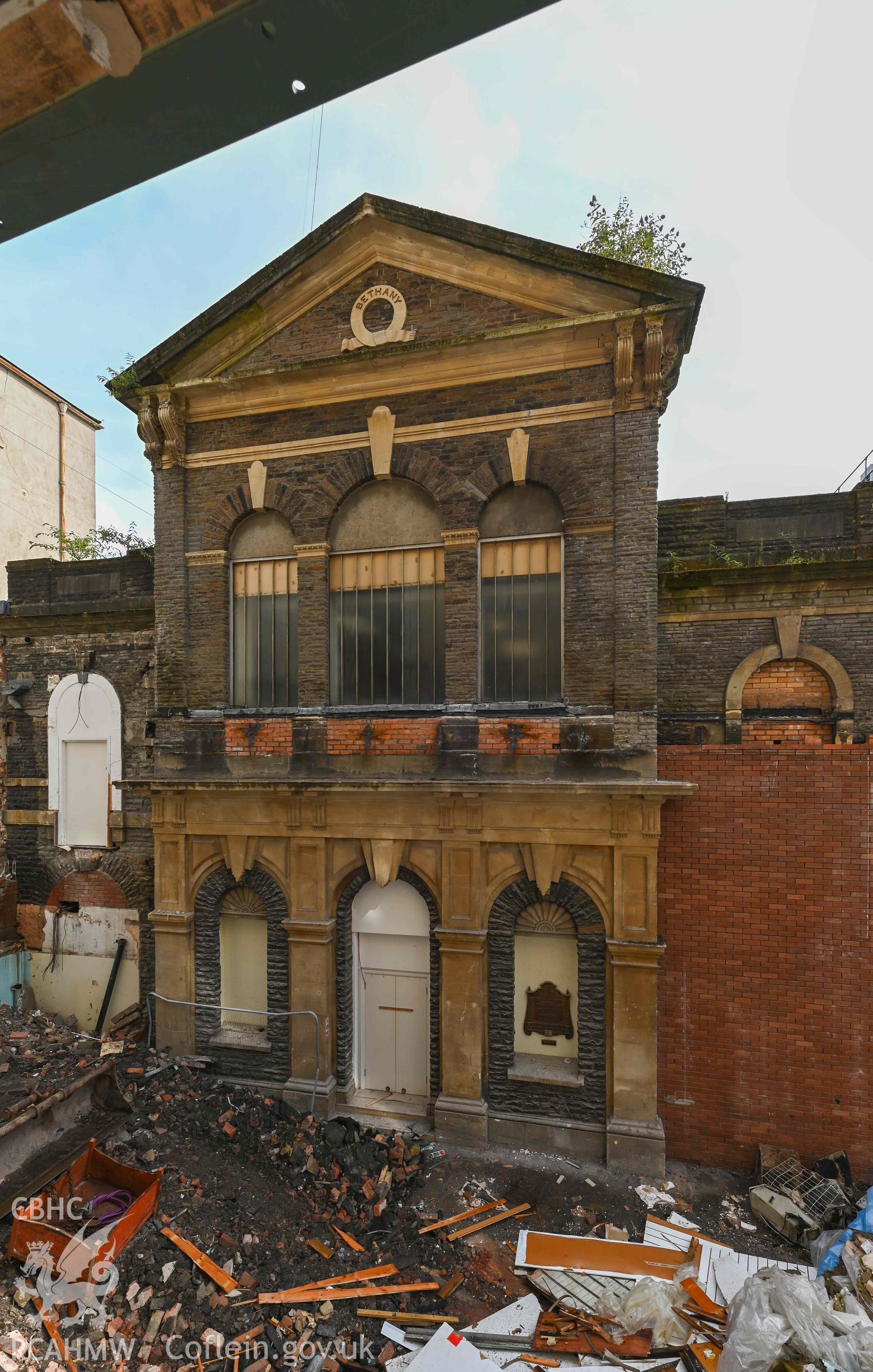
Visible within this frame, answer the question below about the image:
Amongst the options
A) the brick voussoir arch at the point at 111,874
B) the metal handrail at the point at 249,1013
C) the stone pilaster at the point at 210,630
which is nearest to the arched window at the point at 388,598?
the stone pilaster at the point at 210,630

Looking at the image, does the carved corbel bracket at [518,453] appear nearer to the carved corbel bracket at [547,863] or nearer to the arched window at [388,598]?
the arched window at [388,598]

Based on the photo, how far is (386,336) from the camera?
880 centimetres

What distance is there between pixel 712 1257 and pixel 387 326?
36.9ft

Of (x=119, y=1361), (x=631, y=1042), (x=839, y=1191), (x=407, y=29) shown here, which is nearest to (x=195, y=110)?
(x=407, y=29)

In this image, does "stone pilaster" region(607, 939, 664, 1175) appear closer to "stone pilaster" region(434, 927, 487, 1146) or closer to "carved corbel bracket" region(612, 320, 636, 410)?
"stone pilaster" region(434, 927, 487, 1146)

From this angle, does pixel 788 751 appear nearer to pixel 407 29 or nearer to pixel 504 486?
pixel 504 486

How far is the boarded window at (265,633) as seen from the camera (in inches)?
368

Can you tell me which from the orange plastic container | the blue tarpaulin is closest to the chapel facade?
the blue tarpaulin

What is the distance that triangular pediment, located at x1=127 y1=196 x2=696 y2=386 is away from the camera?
8039 mm

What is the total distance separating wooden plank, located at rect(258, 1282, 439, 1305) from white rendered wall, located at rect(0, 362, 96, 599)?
56.4ft

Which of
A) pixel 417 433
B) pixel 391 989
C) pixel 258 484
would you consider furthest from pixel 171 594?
pixel 391 989

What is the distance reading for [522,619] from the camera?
28.0ft

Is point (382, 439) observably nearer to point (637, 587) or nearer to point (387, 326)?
point (387, 326)

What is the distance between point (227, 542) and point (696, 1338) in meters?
10.1
